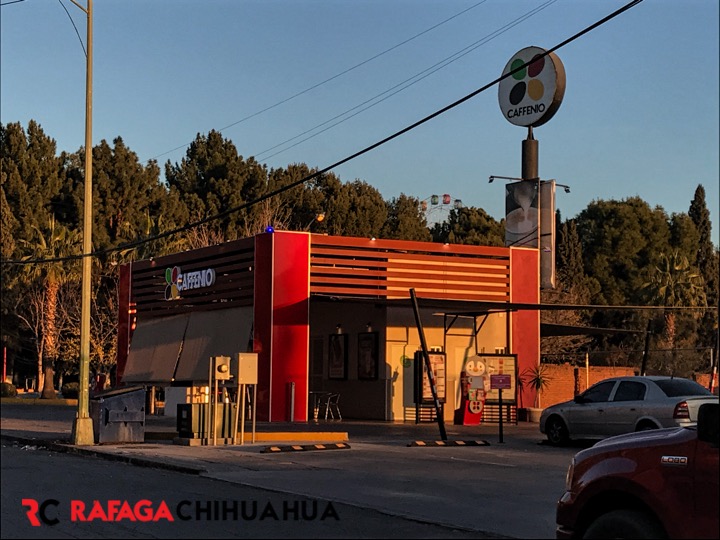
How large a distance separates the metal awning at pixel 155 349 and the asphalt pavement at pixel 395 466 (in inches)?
287

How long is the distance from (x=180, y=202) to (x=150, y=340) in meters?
24.5

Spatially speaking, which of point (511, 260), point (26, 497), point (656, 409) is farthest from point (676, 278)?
point (26, 497)

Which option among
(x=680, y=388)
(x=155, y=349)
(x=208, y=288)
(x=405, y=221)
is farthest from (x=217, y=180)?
(x=680, y=388)

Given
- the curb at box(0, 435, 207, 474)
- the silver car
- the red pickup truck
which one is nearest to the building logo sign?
the curb at box(0, 435, 207, 474)

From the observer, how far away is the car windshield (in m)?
20.0

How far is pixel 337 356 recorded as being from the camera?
115ft

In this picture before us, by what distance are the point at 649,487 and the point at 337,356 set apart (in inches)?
1104

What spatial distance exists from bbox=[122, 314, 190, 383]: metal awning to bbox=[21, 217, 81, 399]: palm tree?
46.3ft

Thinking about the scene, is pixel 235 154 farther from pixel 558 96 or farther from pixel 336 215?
pixel 558 96

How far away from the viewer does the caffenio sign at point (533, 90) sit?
38594mm

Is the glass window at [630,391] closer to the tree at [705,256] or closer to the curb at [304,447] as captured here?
the curb at [304,447]

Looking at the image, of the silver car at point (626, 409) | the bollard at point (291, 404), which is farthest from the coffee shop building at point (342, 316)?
the silver car at point (626, 409)

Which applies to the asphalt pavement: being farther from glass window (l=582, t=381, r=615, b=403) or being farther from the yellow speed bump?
glass window (l=582, t=381, r=615, b=403)

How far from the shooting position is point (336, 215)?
63.2 m
